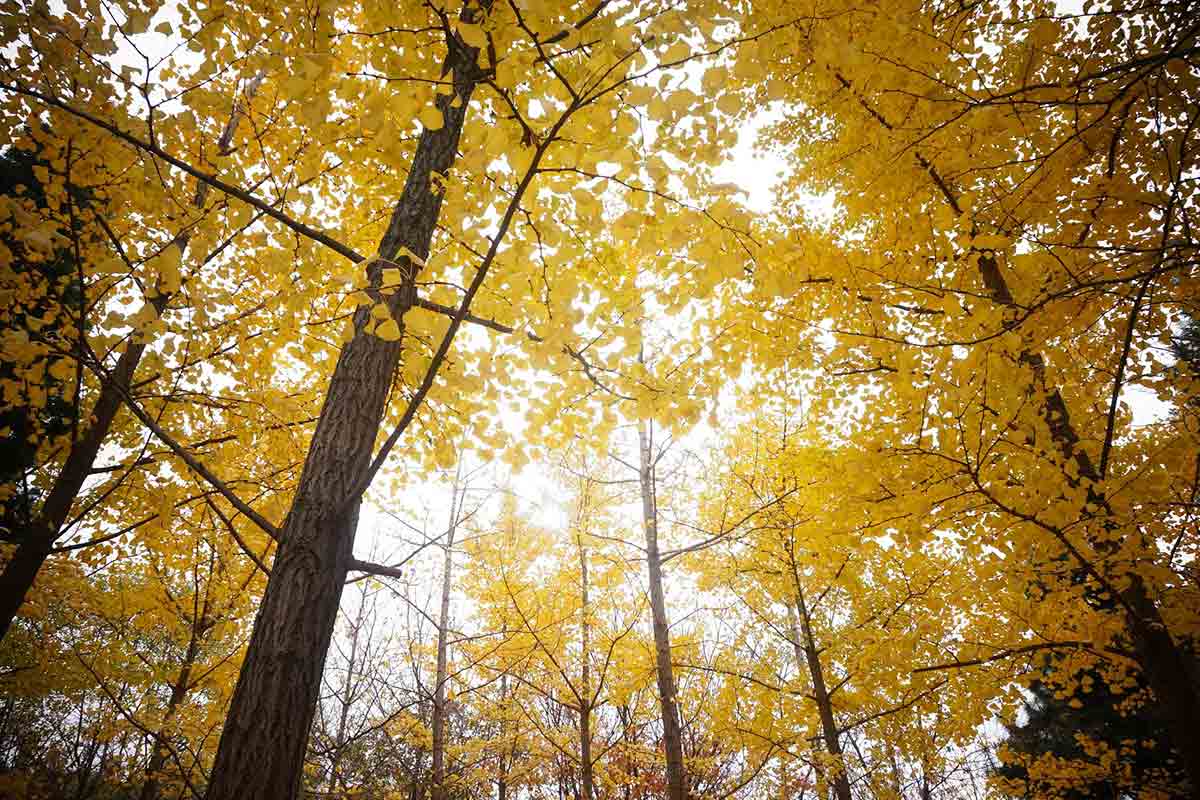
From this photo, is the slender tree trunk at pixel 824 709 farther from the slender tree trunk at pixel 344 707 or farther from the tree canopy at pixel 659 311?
the slender tree trunk at pixel 344 707

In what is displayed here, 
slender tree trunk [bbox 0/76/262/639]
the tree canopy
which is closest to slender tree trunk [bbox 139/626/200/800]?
the tree canopy

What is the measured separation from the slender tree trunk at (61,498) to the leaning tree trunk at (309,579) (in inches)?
80.4

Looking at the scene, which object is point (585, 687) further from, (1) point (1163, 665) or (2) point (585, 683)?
(1) point (1163, 665)

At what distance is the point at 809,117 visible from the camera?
4.32m

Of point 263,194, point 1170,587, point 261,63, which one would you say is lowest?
point 1170,587

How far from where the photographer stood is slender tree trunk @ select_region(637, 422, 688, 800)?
15.5ft

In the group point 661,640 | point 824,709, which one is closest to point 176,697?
point 661,640

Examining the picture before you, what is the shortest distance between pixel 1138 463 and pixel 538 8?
13.7 ft

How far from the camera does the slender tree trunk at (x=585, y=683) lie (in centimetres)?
545

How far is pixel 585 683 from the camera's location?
21.2 ft

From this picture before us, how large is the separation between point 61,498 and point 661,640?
5221mm

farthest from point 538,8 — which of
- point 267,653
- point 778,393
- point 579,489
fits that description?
point 579,489

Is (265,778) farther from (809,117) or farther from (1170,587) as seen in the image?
(809,117)

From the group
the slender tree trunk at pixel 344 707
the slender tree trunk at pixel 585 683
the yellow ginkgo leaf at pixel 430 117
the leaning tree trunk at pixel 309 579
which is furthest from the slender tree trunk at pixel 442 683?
the yellow ginkgo leaf at pixel 430 117
